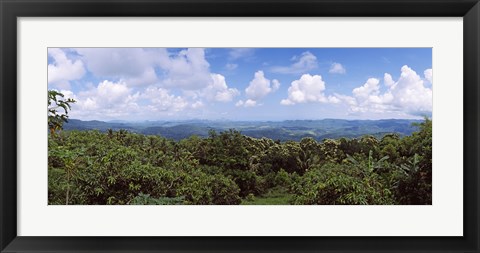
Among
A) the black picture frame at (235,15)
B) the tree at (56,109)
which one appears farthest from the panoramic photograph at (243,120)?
the black picture frame at (235,15)

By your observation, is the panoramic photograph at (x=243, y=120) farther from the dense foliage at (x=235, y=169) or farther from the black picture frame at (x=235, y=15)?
the black picture frame at (x=235, y=15)

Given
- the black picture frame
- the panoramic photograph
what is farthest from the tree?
the black picture frame

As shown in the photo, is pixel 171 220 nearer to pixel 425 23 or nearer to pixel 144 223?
pixel 144 223

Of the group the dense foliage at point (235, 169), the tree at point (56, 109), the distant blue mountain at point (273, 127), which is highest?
the tree at point (56, 109)

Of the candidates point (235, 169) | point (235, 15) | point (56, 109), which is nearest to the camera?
point (235, 15)

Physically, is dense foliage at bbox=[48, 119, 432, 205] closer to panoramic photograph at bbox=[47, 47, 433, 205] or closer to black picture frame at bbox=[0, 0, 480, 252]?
panoramic photograph at bbox=[47, 47, 433, 205]

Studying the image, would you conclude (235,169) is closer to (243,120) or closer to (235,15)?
(243,120)

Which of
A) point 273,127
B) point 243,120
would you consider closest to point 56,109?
point 243,120
